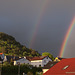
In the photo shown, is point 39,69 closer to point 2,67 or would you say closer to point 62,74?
point 2,67

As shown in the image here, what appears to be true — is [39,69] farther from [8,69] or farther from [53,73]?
[53,73]

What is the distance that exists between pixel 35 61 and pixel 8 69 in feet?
121

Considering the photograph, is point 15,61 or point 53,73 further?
point 15,61

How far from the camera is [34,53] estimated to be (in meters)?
156

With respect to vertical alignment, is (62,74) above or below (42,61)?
above

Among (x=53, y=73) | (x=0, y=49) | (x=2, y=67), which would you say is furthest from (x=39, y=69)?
(x=0, y=49)

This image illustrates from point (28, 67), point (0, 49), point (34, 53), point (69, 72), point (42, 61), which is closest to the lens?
point (69, 72)

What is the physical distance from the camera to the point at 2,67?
6091cm

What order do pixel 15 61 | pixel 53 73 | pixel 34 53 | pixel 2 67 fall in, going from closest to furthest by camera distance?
pixel 53 73
pixel 2 67
pixel 15 61
pixel 34 53

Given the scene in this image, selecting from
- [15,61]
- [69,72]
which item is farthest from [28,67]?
[69,72]

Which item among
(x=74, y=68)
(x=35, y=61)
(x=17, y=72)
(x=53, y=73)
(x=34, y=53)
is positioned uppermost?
(x=74, y=68)

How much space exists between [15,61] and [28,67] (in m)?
18.4

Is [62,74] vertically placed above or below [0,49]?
above

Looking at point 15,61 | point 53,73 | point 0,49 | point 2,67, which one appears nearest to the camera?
point 53,73
